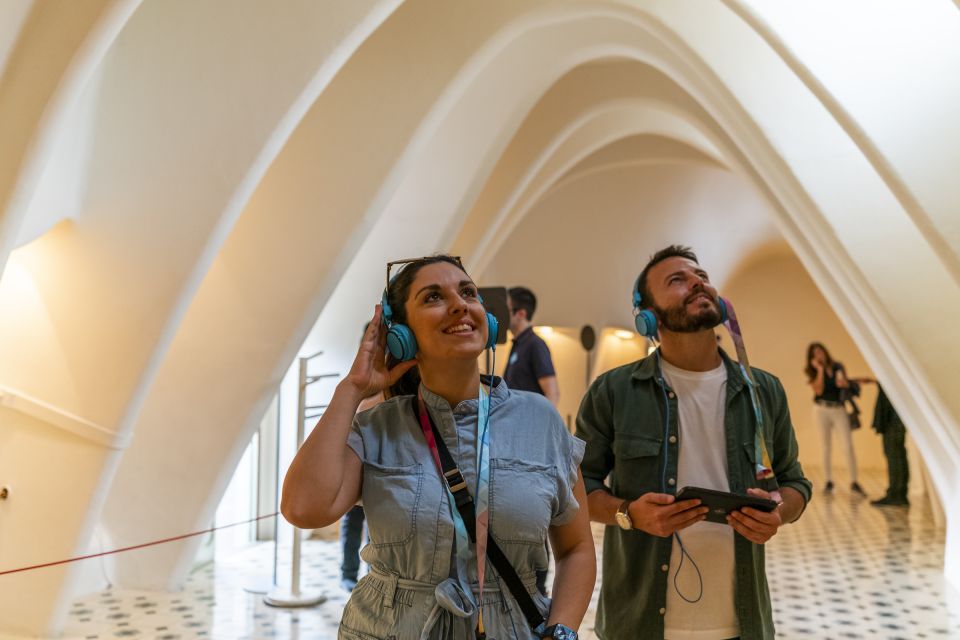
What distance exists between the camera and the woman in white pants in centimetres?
1281

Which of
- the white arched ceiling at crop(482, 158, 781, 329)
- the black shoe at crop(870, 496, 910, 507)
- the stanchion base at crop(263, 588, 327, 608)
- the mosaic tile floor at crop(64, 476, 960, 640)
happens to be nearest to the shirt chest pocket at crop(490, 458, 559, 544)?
the mosaic tile floor at crop(64, 476, 960, 640)

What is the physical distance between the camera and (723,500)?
8.40ft

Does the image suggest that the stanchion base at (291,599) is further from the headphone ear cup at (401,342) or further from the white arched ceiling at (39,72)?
the headphone ear cup at (401,342)

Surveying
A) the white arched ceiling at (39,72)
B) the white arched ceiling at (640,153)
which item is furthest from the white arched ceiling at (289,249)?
the white arched ceiling at (640,153)

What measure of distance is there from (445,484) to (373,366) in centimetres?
33

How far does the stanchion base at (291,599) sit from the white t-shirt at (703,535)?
4.49m

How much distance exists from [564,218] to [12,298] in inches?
442

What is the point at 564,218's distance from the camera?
16.3 meters

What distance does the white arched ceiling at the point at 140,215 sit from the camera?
5531 mm

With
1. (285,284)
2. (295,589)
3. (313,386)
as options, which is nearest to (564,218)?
(313,386)

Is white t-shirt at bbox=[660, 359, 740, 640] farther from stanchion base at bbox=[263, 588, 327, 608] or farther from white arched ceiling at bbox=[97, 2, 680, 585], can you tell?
white arched ceiling at bbox=[97, 2, 680, 585]

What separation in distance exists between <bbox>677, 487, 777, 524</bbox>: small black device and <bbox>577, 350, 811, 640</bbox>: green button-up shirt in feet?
0.76

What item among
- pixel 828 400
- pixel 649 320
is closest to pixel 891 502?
pixel 828 400

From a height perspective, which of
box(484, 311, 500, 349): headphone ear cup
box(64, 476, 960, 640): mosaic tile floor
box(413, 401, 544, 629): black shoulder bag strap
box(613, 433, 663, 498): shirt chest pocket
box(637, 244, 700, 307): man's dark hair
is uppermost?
box(637, 244, 700, 307): man's dark hair
